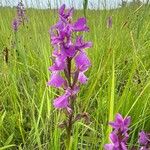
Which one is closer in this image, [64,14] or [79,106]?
[64,14]

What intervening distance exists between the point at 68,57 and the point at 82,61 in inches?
1.7

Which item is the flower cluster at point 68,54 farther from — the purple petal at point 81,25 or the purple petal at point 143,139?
the purple petal at point 143,139

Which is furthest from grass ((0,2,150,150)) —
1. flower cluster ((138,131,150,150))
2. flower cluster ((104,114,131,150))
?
flower cluster ((104,114,131,150))

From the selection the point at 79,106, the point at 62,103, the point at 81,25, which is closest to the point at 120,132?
the point at 62,103

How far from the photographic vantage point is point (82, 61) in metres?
1.07

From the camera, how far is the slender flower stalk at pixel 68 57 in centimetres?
103

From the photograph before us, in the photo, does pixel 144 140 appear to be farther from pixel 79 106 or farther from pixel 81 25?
pixel 79 106

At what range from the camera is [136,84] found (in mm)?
2336

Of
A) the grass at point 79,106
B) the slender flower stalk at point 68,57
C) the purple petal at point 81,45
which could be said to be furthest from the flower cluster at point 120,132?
the grass at point 79,106

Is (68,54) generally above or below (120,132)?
above

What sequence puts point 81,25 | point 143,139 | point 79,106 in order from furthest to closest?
point 79,106 → point 143,139 → point 81,25

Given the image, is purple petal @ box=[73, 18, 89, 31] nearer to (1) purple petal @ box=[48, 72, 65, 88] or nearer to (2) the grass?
(1) purple petal @ box=[48, 72, 65, 88]

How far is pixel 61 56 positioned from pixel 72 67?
0.09 metres

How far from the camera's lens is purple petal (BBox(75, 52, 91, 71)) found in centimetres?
106
